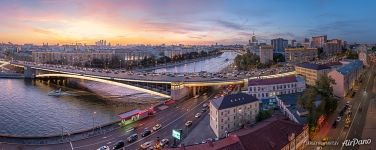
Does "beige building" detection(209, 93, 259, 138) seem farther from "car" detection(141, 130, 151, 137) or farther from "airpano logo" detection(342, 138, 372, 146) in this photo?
"airpano logo" detection(342, 138, 372, 146)

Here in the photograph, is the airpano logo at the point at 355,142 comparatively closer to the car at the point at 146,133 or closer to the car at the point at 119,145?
the car at the point at 146,133

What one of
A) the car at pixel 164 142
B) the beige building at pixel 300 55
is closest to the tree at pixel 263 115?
the car at pixel 164 142

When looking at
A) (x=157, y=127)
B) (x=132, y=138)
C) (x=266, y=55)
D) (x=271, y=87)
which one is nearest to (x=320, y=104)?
(x=271, y=87)

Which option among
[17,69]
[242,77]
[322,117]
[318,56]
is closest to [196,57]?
[318,56]

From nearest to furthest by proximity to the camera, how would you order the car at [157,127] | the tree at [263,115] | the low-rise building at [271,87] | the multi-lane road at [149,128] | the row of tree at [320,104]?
1. the multi-lane road at [149,128]
2. the row of tree at [320,104]
3. the tree at [263,115]
4. the car at [157,127]
5. the low-rise building at [271,87]

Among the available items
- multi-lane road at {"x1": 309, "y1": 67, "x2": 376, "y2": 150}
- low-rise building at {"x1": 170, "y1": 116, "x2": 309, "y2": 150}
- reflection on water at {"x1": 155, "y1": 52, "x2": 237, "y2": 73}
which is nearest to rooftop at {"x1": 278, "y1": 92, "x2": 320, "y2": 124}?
multi-lane road at {"x1": 309, "y1": 67, "x2": 376, "y2": 150}

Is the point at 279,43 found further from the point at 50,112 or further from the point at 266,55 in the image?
the point at 50,112

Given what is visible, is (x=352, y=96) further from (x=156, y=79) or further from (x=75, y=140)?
(x=75, y=140)
